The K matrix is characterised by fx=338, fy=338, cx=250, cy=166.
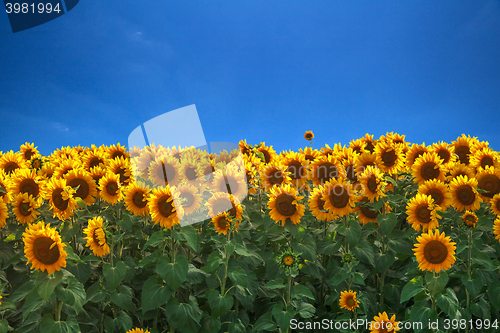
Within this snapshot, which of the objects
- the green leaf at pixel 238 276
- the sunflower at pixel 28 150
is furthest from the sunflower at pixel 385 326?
the sunflower at pixel 28 150

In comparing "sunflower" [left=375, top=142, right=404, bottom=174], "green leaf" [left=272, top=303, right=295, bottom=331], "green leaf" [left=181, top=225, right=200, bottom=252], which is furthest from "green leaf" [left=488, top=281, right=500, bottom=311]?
"green leaf" [left=181, top=225, right=200, bottom=252]

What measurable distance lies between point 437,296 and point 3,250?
19.7 ft

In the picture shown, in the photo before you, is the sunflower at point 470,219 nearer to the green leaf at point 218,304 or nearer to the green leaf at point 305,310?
the green leaf at point 305,310

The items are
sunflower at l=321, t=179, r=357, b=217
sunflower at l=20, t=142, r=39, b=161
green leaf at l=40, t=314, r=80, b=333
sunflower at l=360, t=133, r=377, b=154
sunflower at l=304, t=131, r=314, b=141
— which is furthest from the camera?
sunflower at l=304, t=131, r=314, b=141

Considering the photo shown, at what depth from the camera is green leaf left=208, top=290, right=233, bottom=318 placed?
409 cm

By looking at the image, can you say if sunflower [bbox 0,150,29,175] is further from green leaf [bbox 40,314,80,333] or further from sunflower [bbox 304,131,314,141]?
sunflower [bbox 304,131,314,141]

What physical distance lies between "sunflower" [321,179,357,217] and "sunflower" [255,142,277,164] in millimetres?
2082

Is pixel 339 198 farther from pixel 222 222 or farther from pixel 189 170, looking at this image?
pixel 189 170

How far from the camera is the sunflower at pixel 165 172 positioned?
4934 mm

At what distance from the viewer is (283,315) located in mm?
4137

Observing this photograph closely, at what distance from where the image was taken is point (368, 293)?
511 cm

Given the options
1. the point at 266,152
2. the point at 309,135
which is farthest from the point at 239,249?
the point at 309,135

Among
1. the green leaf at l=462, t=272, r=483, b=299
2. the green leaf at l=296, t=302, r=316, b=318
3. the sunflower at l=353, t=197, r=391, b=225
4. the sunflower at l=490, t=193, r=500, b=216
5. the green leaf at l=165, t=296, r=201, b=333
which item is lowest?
the green leaf at l=165, t=296, r=201, b=333

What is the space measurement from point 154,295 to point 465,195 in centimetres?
475
